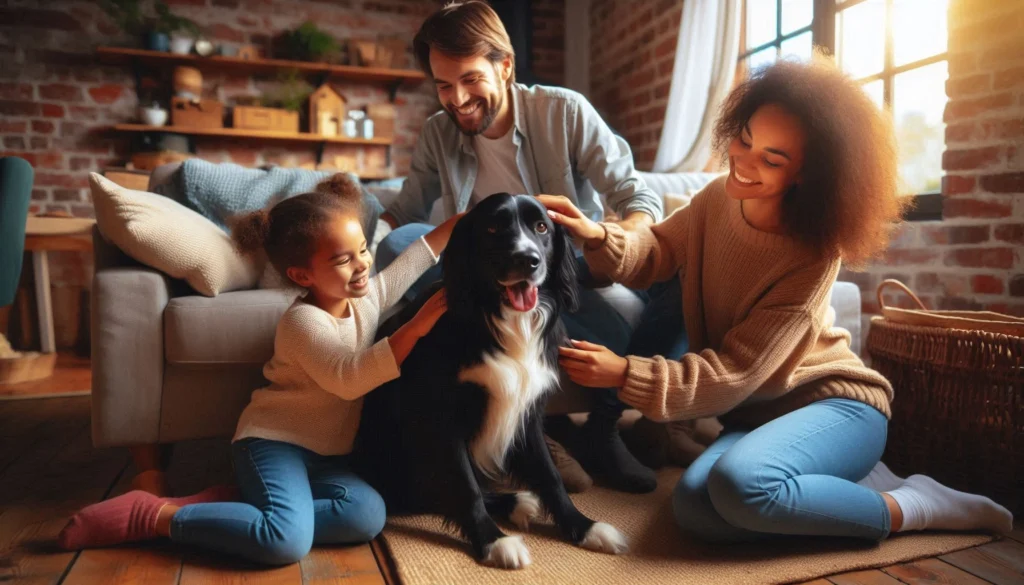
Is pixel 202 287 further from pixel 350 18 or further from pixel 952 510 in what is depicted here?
pixel 350 18

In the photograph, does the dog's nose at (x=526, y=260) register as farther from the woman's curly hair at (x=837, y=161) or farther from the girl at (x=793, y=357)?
the woman's curly hair at (x=837, y=161)

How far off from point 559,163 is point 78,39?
3.70 metres

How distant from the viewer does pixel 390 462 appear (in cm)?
148

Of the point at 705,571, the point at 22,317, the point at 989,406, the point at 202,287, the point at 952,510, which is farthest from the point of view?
the point at 22,317

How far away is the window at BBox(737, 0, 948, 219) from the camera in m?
2.38

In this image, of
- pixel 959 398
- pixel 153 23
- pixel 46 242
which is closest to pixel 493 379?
pixel 959 398

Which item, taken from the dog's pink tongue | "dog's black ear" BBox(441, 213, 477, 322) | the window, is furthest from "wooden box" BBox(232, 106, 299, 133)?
the dog's pink tongue

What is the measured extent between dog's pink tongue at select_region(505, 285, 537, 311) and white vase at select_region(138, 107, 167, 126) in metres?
3.73

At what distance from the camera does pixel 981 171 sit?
2121mm

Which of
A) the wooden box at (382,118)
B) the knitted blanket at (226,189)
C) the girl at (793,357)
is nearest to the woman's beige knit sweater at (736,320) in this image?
the girl at (793,357)

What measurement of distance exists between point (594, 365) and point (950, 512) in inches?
31.5

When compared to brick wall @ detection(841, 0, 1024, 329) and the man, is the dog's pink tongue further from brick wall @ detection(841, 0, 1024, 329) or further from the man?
brick wall @ detection(841, 0, 1024, 329)

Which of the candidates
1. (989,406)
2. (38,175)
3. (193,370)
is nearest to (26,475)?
(193,370)

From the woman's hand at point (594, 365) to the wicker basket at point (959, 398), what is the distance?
2.93 feet
